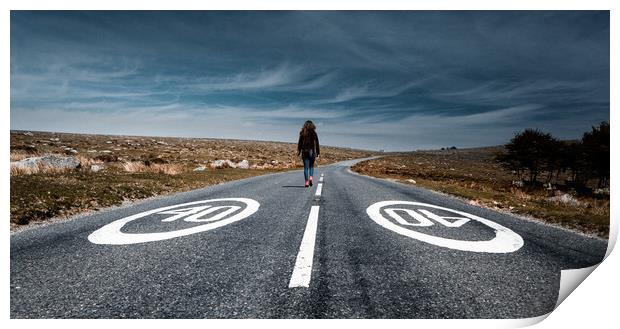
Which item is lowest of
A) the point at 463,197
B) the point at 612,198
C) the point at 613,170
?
the point at 463,197

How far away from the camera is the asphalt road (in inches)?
79.1

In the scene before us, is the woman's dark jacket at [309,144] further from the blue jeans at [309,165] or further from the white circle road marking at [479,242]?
the white circle road marking at [479,242]

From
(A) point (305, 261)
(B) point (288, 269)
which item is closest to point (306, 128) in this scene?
(A) point (305, 261)

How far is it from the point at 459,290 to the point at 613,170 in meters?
4.84

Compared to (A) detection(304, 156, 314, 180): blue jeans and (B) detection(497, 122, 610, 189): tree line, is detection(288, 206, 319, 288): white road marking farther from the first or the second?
(B) detection(497, 122, 610, 189): tree line

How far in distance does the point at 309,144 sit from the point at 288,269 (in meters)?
8.98

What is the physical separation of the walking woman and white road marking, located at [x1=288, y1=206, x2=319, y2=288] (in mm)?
7138

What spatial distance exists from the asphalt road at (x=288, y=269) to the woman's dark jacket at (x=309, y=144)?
6.85 metres

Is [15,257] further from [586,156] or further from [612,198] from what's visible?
[586,156]

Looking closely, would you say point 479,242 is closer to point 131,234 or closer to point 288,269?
point 288,269

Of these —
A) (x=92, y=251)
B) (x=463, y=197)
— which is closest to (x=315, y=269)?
(x=92, y=251)

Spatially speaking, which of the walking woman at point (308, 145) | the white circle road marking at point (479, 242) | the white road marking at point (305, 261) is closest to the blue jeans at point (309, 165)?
the walking woman at point (308, 145)

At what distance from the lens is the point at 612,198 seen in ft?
16.3

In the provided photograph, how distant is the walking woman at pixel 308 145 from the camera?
1138 centimetres
